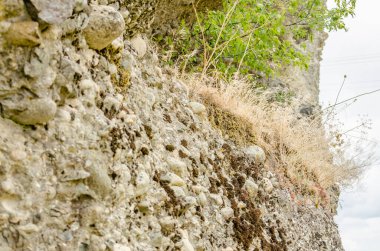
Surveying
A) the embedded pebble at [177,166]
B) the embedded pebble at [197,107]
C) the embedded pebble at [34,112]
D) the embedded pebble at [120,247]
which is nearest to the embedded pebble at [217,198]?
the embedded pebble at [177,166]

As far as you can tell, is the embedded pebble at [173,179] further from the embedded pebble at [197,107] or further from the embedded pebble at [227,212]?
the embedded pebble at [197,107]

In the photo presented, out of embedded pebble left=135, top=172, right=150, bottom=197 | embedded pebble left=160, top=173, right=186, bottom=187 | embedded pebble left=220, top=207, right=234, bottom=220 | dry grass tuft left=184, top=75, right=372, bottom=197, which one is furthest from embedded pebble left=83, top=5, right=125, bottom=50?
dry grass tuft left=184, top=75, right=372, bottom=197

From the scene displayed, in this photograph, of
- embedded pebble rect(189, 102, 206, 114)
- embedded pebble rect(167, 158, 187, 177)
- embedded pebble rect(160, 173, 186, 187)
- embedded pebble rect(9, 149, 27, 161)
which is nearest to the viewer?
embedded pebble rect(9, 149, 27, 161)

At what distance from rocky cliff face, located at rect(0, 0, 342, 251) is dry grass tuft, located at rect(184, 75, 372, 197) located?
38.1 inches

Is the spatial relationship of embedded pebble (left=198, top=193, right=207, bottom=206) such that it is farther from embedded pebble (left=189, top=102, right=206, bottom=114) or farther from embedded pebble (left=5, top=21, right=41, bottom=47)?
embedded pebble (left=5, top=21, right=41, bottom=47)

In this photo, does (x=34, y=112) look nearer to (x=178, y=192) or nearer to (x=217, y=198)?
(x=178, y=192)

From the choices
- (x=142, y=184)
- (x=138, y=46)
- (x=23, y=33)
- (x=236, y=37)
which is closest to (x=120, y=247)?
(x=142, y=184)

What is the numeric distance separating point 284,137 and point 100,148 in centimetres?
371

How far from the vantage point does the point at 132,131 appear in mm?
2381

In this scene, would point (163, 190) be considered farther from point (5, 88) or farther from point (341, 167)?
point (341, 167)

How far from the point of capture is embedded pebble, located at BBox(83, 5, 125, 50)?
216cm

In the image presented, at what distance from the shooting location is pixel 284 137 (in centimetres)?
541

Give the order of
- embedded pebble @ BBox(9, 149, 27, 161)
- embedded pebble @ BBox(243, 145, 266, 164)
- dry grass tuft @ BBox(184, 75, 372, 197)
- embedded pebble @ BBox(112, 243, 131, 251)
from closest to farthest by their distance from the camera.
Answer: embedded pebble @ BBox(9, 149, 27, 161)
embedded pebble @ BBox(112, 243, 131, 251)
embedded pebble @ BBox(243, 145, 266, 164)
dry grass tuft @ BBox(184, 75, 372, 197)

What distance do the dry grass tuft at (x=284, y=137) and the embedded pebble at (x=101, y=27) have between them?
1.89 meters
